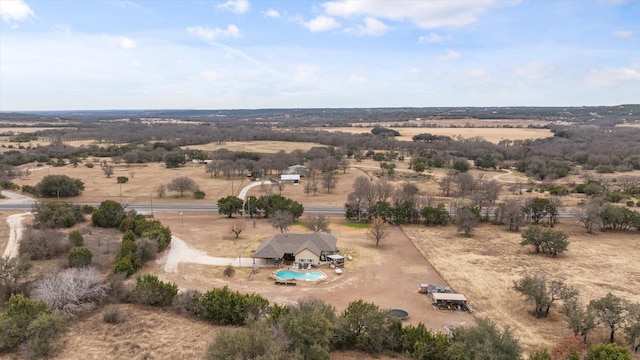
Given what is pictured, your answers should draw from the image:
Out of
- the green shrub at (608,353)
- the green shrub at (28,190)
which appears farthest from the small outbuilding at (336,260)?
the green shrub at (28,190)

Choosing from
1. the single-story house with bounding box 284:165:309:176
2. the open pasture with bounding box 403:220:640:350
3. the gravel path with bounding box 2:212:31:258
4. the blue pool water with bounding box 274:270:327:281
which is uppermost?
the single-story house with bounding box 284:165:309:176

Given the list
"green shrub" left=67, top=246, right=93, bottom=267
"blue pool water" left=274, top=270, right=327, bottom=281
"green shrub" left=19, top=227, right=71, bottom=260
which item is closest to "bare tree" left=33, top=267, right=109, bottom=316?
"green shrub" left=67, top=246, right=93, bottom=267

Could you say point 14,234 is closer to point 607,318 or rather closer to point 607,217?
point 607,318

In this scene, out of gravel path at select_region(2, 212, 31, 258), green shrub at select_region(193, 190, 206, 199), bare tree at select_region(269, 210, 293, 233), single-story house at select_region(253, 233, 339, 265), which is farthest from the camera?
green shrub at select_region(193, 190, 206, 199)

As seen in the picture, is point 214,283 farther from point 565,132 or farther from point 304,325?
point 565,132

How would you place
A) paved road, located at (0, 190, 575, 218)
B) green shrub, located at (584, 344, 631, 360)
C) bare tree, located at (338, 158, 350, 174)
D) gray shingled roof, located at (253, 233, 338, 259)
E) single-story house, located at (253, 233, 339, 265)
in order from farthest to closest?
1. bare tree, located at (338, 158, 350, 174)
2. paved road, located at (0, 190, 575, 218)
3. gray shingled roof, located at (253, 233, 338, 259)
4. single-story house, located at (253, 233, 339, 265)
5. green shrub, located at (584, 344, 631, 360)

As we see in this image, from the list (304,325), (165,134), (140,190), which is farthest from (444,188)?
(165,134)

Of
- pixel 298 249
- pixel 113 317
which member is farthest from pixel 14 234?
pixel 298 249

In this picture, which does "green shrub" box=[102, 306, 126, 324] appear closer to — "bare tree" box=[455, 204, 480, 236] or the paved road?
the paved road
